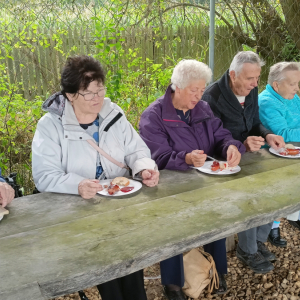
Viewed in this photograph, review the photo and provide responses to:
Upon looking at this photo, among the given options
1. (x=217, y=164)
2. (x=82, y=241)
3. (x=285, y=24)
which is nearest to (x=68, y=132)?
(x=82, y=241)

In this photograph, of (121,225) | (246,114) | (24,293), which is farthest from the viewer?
(246,114)

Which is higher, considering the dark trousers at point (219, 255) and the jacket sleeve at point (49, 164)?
the jacket sleeve at point (49, 164)

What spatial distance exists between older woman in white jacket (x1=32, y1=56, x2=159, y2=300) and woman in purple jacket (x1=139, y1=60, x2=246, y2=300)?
251 millimetres

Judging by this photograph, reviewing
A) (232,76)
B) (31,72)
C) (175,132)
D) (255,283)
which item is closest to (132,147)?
(175,132)

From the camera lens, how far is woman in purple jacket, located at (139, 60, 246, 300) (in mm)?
2239

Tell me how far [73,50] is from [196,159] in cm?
234

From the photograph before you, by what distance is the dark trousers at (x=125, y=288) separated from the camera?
1754 millimetres

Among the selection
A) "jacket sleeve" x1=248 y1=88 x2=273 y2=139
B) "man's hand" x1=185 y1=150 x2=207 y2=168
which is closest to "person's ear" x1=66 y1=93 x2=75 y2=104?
"man's hand" x1=185 y1=150 x2=207 y2=168

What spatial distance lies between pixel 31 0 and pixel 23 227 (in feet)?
8.74

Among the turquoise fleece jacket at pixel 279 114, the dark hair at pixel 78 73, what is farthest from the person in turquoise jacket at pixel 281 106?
the dark hair at pixel 78 73

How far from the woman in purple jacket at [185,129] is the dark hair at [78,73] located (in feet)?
1.94

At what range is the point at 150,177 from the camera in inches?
73.7

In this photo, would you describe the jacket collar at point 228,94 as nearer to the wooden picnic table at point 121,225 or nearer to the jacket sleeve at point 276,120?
the jacket sleeve at point 276,120

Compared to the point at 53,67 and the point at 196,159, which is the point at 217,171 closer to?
the point at 196,159
